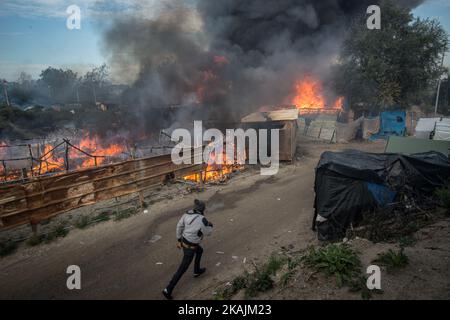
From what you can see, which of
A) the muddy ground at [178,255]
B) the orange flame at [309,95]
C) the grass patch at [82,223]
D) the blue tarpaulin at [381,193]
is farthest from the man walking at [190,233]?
the orange flame at [309,95]

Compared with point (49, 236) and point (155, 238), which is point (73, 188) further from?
point (155, 238)

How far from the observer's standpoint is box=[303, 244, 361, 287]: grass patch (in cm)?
427

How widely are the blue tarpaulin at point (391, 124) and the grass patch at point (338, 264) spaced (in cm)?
2217

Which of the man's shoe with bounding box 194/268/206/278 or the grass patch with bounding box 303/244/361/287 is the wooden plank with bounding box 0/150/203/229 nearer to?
the man's shoe with bounding box 194/268/206/278

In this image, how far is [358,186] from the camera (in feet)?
21.1

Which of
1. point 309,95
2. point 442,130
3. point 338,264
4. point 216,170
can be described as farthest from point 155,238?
point 309,95

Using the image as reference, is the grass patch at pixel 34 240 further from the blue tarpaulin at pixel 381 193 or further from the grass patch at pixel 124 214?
the blue tarpaulin at pixel 381 193

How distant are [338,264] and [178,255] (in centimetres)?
358

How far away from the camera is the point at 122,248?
691 centimetres

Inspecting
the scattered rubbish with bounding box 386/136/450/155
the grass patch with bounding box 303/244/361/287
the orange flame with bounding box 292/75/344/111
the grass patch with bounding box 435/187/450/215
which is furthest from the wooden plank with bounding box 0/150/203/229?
the orange flame with bounding box 292/75/344/111

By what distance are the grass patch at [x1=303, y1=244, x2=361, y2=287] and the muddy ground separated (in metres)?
0.18

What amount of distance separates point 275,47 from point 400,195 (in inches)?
1022
